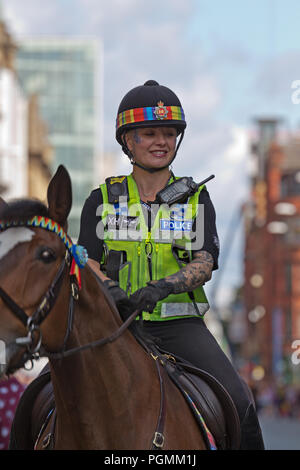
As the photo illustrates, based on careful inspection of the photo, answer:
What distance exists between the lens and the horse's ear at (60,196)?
4.38 meters

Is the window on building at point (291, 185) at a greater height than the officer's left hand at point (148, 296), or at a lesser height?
greater

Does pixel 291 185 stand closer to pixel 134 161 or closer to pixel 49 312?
pixel 134 161

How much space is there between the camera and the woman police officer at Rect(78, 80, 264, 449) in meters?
5.50

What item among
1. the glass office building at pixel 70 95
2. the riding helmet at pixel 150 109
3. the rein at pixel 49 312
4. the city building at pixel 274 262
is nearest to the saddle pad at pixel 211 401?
the rein at pixel 49 312

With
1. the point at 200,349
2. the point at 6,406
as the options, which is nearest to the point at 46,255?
the point at 200,349

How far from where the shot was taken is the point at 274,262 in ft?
316

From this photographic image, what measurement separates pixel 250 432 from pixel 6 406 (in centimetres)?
476

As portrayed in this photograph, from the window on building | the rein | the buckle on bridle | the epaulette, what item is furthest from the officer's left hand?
the window on building

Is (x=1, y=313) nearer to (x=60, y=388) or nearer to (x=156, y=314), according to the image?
(x=60, y=388)

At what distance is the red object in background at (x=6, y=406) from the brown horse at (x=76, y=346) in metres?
4.77

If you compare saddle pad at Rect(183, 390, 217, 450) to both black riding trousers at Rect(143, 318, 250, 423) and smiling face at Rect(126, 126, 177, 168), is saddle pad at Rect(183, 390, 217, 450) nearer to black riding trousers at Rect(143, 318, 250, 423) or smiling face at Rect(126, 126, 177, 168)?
black riding trousers at Rect(143, 318, 250, 423)

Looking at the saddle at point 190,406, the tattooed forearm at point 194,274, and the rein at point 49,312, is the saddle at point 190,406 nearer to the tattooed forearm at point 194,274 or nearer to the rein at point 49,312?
the rein at point 49,312

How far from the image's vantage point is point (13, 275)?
166 inches
